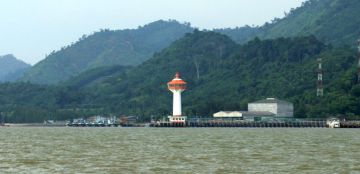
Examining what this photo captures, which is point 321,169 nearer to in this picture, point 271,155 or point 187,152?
point 271,155

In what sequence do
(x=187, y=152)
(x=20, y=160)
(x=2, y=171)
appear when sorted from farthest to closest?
(x=187, y=152), (x=20, y=160), (x=2, y=171)

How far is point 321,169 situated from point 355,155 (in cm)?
1621

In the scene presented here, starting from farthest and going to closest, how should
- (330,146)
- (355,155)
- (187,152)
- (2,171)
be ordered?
(330,146) < (187,152) < (355,155) < (2,171)

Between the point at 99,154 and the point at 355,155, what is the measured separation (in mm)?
23588

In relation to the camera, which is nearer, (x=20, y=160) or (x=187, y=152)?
(x=20, y=160)

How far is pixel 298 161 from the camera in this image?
80.0 metres

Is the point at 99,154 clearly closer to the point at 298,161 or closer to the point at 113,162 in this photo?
the point at 113,162

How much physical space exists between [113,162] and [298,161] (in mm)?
15299

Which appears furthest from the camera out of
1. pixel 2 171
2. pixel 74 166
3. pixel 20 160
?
pixel 20 160

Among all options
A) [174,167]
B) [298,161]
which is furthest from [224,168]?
[298,161]

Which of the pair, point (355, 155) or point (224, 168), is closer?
point (224, 168)

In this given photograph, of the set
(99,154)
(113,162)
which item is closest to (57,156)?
(99,154)

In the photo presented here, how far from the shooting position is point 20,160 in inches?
3231

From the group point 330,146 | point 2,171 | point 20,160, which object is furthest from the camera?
point 330,146
